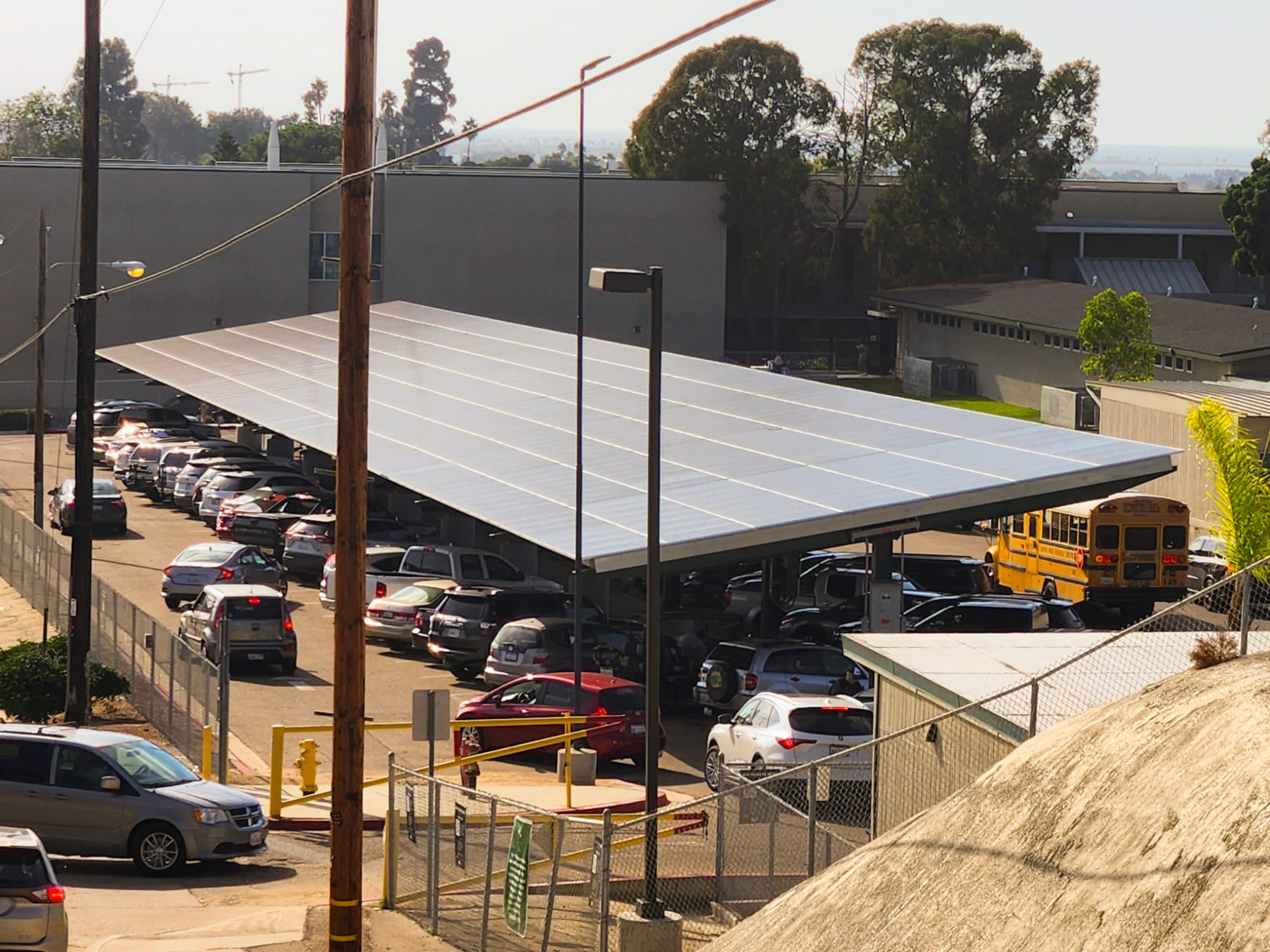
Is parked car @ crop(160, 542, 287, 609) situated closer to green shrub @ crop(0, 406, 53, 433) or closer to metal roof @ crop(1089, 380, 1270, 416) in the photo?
metal roof @ crop(1089, 380, 1270, 416)

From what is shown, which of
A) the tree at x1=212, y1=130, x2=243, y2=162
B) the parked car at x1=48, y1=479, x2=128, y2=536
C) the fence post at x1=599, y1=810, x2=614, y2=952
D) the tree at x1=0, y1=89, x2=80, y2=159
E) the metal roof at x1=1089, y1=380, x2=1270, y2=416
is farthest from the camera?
the tree at x1=0, y1=89, x2=80, y2=159

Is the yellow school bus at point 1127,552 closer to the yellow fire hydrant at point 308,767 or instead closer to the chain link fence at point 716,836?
the yellow fire hydrant at point 308,767

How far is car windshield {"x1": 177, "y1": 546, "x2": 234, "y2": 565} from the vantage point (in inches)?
1455

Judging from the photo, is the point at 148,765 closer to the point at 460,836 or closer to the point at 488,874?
the point at 460,836

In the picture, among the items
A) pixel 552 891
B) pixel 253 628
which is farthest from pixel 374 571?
pixel 552 891

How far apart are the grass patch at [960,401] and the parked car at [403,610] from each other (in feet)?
126

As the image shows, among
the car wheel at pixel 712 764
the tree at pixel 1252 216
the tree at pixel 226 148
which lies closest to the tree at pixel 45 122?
the tree at pixel 226 148

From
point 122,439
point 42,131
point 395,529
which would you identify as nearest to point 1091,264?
point 122,439

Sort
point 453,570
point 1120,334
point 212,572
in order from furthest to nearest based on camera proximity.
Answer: point 1120,334 < point 212,572 < point 453,570

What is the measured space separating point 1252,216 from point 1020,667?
261 feet

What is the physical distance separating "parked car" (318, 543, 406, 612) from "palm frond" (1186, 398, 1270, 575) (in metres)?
16.7

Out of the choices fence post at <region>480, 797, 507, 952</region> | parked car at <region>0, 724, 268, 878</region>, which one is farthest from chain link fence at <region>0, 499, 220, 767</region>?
fence post at <region>480, 797, 507, 952</region>

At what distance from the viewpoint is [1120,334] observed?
6769 centimetres

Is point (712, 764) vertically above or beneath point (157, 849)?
above
